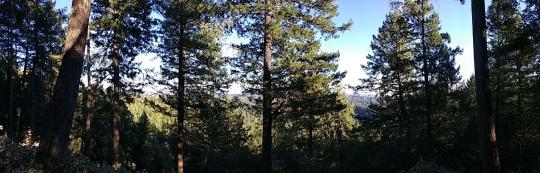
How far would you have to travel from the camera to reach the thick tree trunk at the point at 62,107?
24.7ft

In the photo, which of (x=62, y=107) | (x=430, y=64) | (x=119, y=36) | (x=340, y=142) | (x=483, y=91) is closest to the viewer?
(x=62, y=107)

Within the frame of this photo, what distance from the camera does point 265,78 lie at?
13906 millimetres

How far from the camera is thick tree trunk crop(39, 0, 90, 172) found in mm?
7516

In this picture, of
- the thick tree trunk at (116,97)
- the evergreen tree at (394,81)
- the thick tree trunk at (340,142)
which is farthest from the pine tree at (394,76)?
the thick tree trunk at (116,97)

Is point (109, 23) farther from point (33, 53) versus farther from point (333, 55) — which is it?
point (33, 53)

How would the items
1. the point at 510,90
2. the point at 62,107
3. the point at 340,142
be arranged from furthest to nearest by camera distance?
the point at 340,142
the point at 510,90
the point at 62,107

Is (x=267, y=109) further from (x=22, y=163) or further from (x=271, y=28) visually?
(x=22, y=163)

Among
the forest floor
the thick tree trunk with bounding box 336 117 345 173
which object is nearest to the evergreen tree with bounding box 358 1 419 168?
the thick tree trunk with bounding box 336 117 345 173

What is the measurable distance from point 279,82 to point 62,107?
9419 millimetres

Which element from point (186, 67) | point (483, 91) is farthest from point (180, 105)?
point (483, 91)

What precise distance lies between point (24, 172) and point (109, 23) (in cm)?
1255

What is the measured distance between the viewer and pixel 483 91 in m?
9.58

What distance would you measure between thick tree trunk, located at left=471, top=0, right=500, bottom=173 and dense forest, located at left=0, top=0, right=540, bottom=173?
0.07 feet

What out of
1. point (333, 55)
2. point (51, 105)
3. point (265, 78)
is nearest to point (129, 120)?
point (333, 55)
